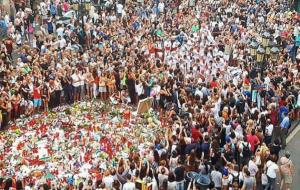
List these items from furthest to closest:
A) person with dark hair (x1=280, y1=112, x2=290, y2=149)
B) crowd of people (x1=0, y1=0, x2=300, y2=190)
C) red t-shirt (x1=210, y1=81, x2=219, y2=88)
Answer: red t-shirt (x1=210, y1=81, x2=219, y2=88)
person with dark hair (x1=280, y1=112, x2=290, y2=149)
crowd of people (x1=0, y1=0, x2=300, y2=190)

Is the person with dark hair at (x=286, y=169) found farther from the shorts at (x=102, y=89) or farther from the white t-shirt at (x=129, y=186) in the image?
the shorts at (x=102, y=89)

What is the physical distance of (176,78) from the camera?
69.6ft

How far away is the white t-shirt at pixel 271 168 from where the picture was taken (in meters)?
14.8

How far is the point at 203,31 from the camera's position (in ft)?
91.0

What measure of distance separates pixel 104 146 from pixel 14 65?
24.5 feet

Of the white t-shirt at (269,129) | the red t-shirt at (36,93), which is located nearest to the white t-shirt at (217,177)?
the white t-shirt at (269,129)

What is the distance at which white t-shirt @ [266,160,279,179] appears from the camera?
583 inches

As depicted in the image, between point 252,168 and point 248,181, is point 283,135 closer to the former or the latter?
point 252,168

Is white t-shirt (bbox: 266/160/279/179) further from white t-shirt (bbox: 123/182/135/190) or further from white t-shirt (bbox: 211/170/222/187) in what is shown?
white t-shirt (bbox: 123/182/135/190)

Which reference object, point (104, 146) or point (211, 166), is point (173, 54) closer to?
point (104, 146)

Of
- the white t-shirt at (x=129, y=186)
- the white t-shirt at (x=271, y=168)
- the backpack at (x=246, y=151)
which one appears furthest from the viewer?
the backpack at (x=246, y=151)

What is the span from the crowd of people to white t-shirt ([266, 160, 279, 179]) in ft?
0.09

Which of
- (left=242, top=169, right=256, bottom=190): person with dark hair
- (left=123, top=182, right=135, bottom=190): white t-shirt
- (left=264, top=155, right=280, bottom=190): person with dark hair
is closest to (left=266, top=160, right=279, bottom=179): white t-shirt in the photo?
(left=264, top=155, right=280, bottom=190): person with dark hair

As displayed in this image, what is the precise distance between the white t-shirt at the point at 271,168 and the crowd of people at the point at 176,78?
0.03 meters
